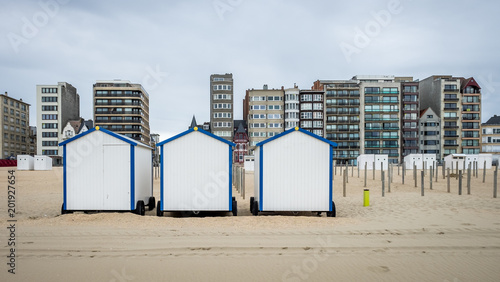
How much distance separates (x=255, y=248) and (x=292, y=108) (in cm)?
7639

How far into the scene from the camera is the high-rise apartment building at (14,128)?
91250 millimetres

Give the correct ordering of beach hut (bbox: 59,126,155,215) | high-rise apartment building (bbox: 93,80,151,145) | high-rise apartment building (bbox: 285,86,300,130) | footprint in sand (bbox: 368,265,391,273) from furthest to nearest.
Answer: high-rise apartment building (bbox: 93,80,151,145), high-rise apartment building (bbox: 285,86,300,130), beach hut (bbox: 59,126,155,215), footprint in sand (bbox: 368,265,391,273)

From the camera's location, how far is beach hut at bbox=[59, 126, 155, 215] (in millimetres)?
12844

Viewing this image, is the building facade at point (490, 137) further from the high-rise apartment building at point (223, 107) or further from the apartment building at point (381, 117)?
the high-rise apartment building at point (223, 107)

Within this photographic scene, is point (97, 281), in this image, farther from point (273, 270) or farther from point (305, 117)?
point (305, 117)

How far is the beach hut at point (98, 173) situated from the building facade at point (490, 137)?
10423cm

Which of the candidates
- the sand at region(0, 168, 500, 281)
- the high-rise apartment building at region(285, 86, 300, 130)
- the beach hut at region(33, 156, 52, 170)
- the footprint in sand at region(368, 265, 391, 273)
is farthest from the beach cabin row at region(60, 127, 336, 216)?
the high-rise apartment building at region(285, 86, 300, 130)

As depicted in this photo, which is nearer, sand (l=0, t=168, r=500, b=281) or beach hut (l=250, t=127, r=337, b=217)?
sand (l=0, t=168, r=500, b=281)

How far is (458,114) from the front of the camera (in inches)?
3386

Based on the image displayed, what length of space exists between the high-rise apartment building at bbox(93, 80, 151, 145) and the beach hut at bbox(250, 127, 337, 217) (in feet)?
265

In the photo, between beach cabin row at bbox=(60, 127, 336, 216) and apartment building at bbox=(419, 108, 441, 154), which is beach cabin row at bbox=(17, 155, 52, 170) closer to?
beach cabin row at bbox=(60, 127, 336, 216)

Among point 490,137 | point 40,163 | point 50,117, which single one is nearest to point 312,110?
point 490,137

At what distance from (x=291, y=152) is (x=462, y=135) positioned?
89400mm

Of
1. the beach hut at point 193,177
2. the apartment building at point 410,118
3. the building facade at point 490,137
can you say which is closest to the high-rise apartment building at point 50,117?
the apartment building at point 410,118
